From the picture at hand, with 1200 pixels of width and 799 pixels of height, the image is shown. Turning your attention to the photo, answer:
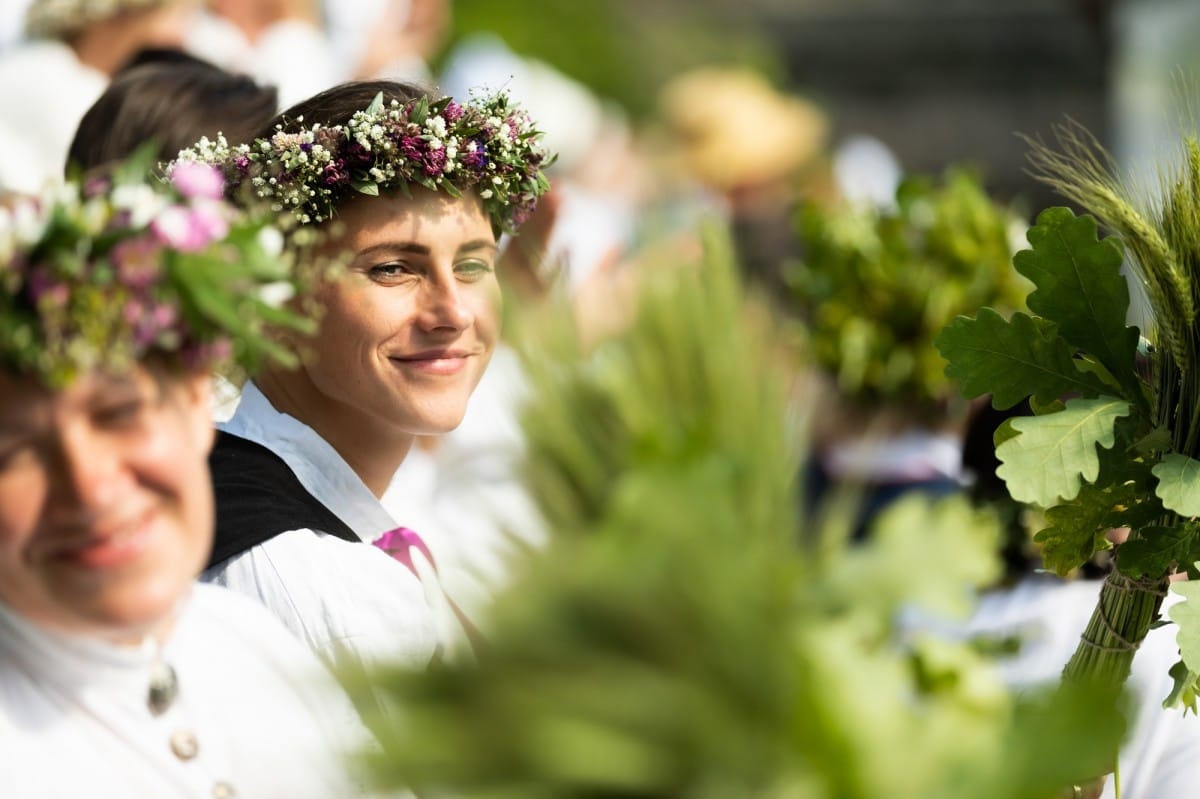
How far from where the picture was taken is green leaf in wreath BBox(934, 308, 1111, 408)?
2592 mm

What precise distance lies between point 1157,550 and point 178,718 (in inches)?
55.0

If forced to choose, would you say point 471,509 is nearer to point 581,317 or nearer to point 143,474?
point 581,317

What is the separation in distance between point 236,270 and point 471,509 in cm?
38

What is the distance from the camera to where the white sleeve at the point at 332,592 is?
8.73 feet

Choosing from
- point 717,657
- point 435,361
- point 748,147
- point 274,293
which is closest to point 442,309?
point 435,361

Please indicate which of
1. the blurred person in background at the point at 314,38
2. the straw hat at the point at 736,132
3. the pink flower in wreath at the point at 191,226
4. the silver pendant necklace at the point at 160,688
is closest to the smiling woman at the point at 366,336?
the silver pendant necklace at the point at 160,688

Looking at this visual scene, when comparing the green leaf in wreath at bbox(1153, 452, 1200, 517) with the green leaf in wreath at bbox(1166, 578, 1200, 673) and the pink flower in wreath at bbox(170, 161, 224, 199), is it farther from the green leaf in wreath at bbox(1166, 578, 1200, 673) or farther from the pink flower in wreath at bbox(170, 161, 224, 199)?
the pink flower in wreath at bbox(170, 161, 224, 199)

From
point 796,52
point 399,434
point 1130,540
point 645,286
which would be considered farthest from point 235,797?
point 796,52

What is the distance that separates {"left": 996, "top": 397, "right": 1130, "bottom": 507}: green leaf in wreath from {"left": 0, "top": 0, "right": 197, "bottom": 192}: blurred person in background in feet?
10.9

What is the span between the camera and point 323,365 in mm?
2914

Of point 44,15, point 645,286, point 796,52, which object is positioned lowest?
point 645,286

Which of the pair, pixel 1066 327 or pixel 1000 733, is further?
pixel 1066 327

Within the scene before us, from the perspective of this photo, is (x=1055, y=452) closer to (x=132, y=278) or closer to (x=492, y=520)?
(x=492, y=520)

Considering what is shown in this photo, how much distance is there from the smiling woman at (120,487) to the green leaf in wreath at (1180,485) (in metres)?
1.18
